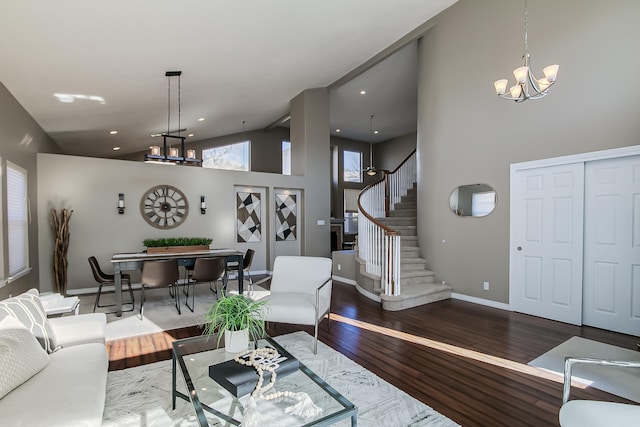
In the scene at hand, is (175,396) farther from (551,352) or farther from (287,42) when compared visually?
(287,42)

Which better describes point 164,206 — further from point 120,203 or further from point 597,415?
point 597,415

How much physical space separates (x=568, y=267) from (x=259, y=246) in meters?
5.97

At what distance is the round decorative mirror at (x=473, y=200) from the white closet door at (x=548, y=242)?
0.34 metres

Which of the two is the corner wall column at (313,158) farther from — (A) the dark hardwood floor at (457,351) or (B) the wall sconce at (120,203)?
(B) the wall sconce at (120,203)

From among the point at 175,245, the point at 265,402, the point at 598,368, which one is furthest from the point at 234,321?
the point at 175,245

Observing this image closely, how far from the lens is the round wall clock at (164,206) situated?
6266 millimetres

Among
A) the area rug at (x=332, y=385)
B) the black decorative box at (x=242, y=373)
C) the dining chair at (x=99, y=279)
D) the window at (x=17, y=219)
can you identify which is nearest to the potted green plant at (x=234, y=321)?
the black decorative box at (x=242, y=373)

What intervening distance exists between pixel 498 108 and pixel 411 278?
2956 mm

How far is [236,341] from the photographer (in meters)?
2.12

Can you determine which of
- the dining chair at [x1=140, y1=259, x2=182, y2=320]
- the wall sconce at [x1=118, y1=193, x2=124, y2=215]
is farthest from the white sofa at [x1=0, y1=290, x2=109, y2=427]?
the wall sconce at [x1=118, y1=193, x2=124, y2=215]

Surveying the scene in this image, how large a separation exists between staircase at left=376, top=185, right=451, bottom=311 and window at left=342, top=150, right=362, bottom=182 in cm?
492

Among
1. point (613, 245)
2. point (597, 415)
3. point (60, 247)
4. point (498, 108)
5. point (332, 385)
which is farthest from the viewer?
point (60, 247)

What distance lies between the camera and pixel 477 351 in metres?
3.22

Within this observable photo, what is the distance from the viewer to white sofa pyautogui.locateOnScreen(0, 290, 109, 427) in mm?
1438
